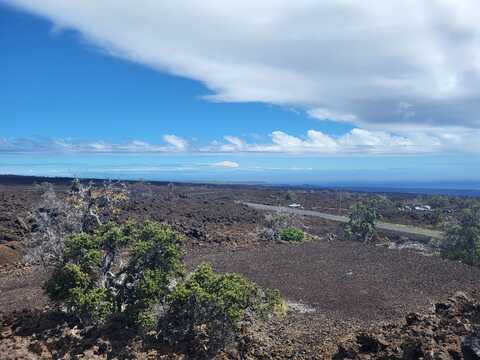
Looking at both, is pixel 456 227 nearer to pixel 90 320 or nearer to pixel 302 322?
pixel 302 322

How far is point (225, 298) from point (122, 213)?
2713 cm

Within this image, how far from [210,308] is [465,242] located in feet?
62.2

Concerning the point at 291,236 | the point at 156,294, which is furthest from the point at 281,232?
the point at 156,294

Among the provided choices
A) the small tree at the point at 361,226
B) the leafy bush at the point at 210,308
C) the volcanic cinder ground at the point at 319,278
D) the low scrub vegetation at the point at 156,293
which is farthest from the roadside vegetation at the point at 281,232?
the leafy bush at the point at 210,308

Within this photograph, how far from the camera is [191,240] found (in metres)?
28.3

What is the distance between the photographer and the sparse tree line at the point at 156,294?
10164mm

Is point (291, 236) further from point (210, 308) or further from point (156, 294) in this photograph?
point (210, 308)

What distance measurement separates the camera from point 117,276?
11.8 metres

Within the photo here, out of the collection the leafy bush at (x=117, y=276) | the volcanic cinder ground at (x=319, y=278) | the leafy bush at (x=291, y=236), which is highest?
the leafy bush at (x=117, y=276)

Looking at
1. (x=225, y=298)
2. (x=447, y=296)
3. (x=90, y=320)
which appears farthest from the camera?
(x=447, y=296)

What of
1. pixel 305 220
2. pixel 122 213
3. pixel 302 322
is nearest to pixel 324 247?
pixel 302 322

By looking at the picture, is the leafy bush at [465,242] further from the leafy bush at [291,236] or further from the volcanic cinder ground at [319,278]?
the leafy bush at [291,236]

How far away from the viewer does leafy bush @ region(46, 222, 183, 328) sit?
10.5 meters

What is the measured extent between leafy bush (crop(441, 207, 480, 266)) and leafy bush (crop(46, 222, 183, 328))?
56.2ft
